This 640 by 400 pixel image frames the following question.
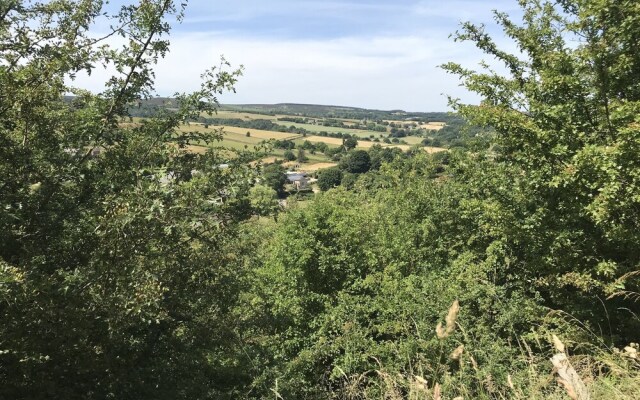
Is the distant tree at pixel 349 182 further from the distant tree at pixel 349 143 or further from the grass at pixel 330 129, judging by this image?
the grass at pixel 330 129

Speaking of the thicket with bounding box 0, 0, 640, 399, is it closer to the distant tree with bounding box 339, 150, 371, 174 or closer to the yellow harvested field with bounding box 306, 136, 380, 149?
the distant tree with bounding box 339, 150, 371, 174

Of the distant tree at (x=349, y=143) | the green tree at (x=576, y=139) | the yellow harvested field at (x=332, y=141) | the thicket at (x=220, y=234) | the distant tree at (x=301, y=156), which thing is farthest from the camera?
the yellow harvested field at (x=332, y=141)

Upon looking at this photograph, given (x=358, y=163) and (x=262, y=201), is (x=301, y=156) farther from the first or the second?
(x=262, y=201)

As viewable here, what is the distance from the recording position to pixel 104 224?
13.3 feet

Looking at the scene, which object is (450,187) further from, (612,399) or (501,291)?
(612,399)

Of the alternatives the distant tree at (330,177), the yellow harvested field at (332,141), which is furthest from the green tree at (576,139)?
the yellow harvested field at (332,141)

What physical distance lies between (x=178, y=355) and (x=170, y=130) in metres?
2.98

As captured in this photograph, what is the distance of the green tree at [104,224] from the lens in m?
4.07

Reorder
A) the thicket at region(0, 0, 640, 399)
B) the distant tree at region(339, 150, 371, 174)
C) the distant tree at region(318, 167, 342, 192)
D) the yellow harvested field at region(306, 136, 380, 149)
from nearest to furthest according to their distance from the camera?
the thicket at region(0, 0, 640, 399)
the distant tree at region(318, 167, 342, 192)
the distant tree at region(339, 150, 371, 174)
the yellow harvested field at region(306, 136, 380, 149)

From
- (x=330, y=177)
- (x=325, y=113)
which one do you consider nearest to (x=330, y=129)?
(x=325, y=113)

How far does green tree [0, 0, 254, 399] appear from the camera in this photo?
4074 millimetres

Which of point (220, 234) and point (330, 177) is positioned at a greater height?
point (220, 234)

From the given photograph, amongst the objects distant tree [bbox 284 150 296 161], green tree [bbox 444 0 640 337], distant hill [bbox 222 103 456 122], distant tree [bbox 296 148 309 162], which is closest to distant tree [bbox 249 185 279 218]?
green tree [bbox 444 0 640 337]

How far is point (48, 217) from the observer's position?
4.54m
